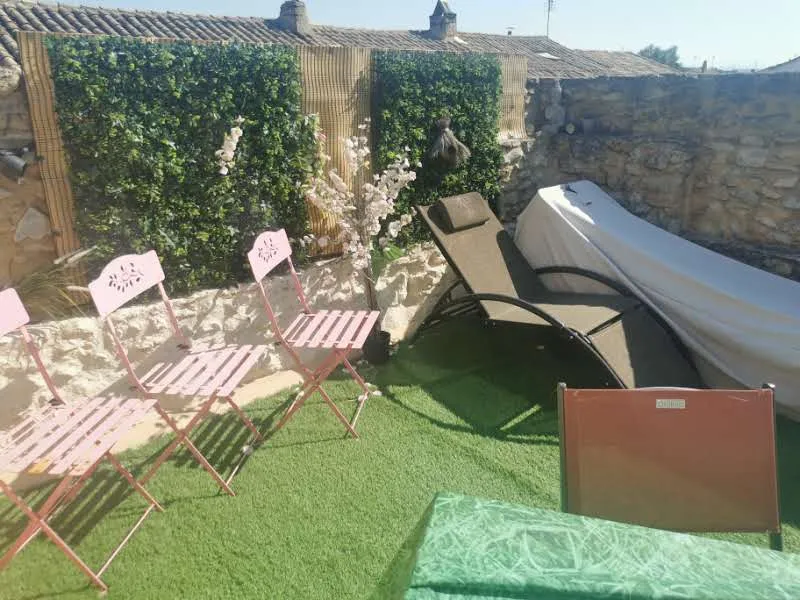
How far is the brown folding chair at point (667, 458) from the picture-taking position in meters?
1.84

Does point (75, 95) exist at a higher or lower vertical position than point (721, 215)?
higher

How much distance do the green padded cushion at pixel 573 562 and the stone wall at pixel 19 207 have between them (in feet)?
10.8

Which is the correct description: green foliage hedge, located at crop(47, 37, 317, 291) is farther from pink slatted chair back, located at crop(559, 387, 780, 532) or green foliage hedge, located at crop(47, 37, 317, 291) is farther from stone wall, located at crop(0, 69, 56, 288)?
→ pink slatted chair back, located at crop(559, 387, 780, 532)

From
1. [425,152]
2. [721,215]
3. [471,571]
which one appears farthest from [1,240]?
[721,215]

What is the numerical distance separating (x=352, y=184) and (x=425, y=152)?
29.8 inches

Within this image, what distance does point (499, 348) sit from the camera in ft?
15.2

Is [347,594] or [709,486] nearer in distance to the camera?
[709,486]

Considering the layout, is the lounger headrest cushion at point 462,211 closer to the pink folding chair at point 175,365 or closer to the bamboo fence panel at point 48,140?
the pink folding chair at point 175,365

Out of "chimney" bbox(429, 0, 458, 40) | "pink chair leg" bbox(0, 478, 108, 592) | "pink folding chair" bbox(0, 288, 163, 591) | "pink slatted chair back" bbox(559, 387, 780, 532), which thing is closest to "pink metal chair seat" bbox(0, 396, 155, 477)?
"pink folding chair" bbox(0, 288, 163, 591)

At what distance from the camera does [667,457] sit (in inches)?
73.7

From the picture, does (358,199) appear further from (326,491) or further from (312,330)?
(326,491)

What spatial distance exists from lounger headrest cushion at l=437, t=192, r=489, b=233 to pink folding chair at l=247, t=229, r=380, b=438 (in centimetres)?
102

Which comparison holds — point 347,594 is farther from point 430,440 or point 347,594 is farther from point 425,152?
point 425,152

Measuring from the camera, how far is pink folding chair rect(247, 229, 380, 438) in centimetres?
349
